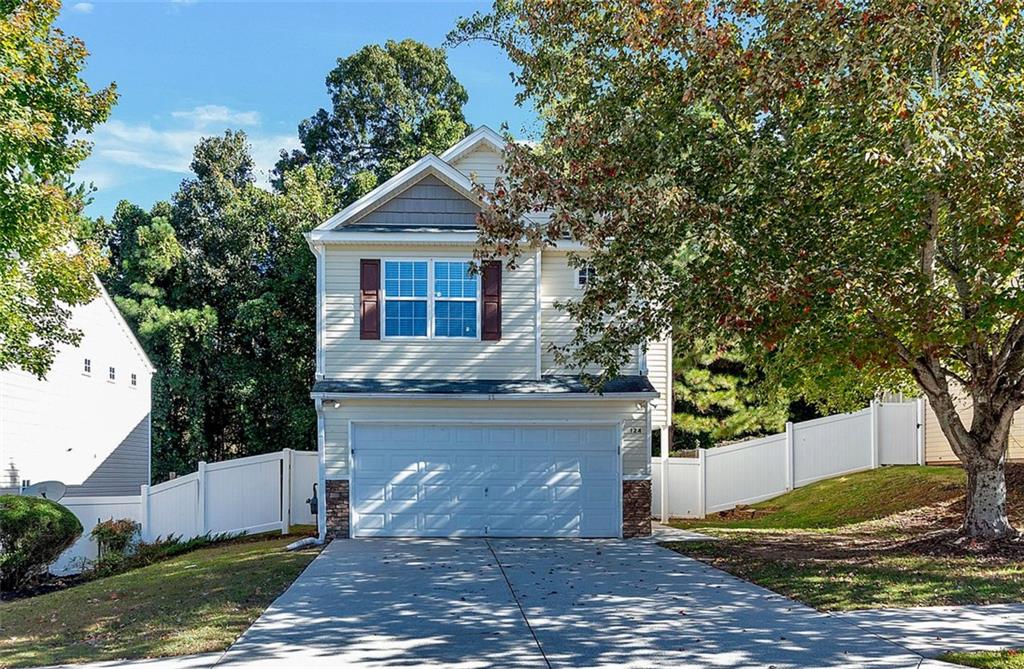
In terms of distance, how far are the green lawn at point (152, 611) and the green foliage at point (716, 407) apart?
1398cm

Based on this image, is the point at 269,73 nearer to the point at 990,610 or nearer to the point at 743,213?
the point at 743,213

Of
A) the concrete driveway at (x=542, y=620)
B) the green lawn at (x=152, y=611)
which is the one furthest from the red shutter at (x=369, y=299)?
the concrete driveway at (x=542, y=620)

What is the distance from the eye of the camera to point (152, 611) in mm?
10688

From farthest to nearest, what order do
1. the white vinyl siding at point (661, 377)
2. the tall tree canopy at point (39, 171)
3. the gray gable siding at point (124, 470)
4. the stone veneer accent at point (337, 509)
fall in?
the gray gable siding at point (124, 470)
the white vinyl siding at point (661, 377)
the stone veneer accent at point (337, 509)
the tall tree canopy at point (39, 171)

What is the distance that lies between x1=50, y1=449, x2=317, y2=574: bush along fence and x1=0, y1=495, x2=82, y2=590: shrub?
1.20 m

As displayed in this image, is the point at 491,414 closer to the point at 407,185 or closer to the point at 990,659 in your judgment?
Result: the point at 407,185

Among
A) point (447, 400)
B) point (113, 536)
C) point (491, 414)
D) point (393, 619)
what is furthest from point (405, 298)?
point (393, 619)

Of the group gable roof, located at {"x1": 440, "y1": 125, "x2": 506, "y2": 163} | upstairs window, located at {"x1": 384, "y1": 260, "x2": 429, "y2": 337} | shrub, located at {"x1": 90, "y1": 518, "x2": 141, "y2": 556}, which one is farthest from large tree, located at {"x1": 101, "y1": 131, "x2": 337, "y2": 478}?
upstairs window, located at {"x1": 384, "y1": 260, "x2": 429, "y2": 337}

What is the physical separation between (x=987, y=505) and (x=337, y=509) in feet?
33.9

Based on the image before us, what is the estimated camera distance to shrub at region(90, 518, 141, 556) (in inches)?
694

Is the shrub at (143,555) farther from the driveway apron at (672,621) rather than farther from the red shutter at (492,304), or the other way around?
the driveway apron at (672,621)

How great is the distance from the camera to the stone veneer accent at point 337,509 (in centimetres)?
1717

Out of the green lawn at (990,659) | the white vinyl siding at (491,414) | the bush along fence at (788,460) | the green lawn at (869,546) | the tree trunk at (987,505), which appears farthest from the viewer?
the bush along fence at (788,460)

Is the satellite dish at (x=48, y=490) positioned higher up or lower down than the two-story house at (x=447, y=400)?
lower down
